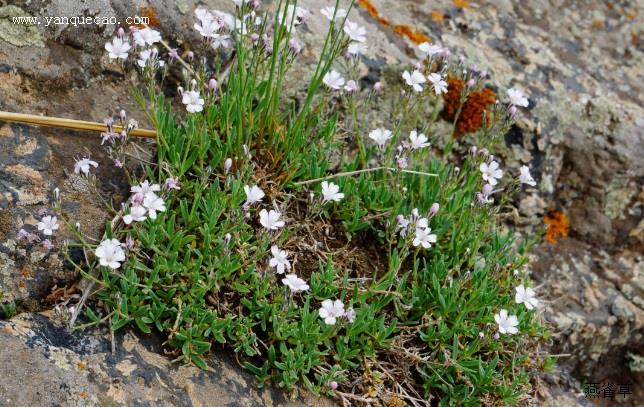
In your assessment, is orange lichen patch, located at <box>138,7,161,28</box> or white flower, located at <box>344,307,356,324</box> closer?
white flower, located at <box>344,307,356,324</box>

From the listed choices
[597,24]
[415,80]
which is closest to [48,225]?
[415,80]

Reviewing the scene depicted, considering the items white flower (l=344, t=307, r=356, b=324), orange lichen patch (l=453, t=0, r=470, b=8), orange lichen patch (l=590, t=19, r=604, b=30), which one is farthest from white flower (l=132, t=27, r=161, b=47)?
orange lichen patch (l=590, t=19, r=604, b=30)

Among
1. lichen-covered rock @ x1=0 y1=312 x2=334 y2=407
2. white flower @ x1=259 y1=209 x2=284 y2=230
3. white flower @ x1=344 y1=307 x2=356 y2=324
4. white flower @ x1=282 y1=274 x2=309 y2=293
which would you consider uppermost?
white flower @ x1=259 y1=209 x2=284 y2=230

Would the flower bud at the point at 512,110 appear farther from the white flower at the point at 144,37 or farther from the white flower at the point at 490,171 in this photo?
the white flower at the point at 144,37

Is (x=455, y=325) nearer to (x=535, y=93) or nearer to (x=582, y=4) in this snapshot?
(x=535, y=93)

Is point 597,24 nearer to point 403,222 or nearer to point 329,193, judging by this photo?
point 403,222

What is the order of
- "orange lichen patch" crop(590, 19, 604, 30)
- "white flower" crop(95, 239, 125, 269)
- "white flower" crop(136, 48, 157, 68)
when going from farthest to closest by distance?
1. "orange lichen patch" crop(590, 19, 604, 30)
2. "white flower" crop(136, 48, 157, 68)
3. "white flower" crop(95, 239, 125, 269)

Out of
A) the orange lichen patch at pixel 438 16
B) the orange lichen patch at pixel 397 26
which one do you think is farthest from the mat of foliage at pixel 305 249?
the orange lichen patch at pixel 438 16

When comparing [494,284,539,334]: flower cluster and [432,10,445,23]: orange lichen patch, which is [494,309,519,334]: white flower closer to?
[494,284,539,334]: flower cluster
